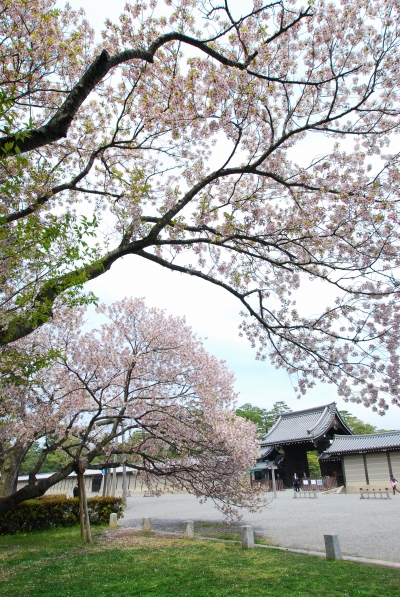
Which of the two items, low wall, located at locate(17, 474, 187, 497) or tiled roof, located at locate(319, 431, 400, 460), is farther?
low wall, located at locate(17, 474, 187, 497)

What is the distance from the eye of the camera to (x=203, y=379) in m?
11.5

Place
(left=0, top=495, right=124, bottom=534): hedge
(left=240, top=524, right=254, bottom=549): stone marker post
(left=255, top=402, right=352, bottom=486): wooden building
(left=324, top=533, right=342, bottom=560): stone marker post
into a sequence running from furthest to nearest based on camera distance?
(left=255, top=402, right=352, bottom=486): wooden building
(left=0, top=495, right=124, bottom=534): hedge
(left=240, top=524, right=254, bottom=549): stone marker post
(left=324, top=533, right=342, bottom=560): stone marker post

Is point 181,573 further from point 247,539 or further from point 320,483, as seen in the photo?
point 320,483

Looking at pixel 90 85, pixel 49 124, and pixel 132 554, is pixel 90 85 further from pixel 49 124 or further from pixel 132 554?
pixel 132 554

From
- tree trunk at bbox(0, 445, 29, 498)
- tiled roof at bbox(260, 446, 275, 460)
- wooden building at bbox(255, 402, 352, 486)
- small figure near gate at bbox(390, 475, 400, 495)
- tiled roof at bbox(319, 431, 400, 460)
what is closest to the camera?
tree trunk at bbox(0, 445, 29, 498)

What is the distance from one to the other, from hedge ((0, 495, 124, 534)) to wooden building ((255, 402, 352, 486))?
17.6 m

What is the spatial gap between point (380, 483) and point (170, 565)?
22.6 m

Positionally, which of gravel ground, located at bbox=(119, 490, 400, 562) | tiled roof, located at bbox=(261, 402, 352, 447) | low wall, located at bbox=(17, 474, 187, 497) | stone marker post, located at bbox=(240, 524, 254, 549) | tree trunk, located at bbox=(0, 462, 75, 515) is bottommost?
low wall, located at bbox=(17, 474, 187, 497)

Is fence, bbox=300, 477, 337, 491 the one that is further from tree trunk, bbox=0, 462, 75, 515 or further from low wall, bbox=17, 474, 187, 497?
tree trunk, bbox=0, 462, 75, 515

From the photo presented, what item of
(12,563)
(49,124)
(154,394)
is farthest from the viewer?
(154,394)

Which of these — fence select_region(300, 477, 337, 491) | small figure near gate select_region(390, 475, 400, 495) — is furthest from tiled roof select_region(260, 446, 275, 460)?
small figure near gate select_region(390, 475, 400, 495)

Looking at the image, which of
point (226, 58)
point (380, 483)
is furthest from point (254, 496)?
point (380, 483)

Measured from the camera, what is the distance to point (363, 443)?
1057 inches

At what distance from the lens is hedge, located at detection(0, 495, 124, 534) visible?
14.6 meters
